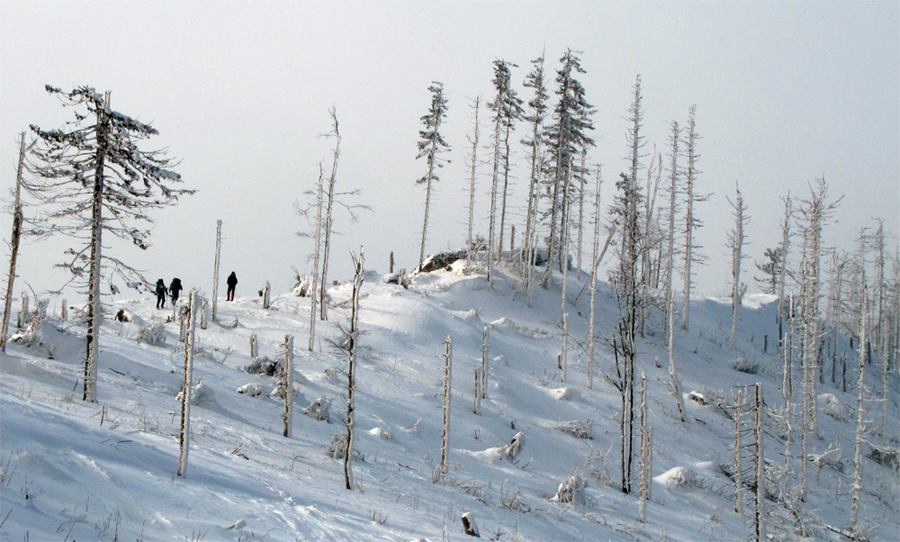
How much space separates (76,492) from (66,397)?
6.67 metres

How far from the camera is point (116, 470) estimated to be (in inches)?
346

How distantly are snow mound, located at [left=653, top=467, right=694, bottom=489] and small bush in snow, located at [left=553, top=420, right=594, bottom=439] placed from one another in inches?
126

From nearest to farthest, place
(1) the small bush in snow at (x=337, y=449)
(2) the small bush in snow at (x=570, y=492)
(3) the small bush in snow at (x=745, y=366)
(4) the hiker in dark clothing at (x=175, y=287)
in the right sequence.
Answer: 1. (1) the small bush in snow at (x=337, y=449)
2. (2) the small bush in snow at (x=570, y=492)
3. (4) the hiker in dark clothing at (x=175, y=287)
4. (3) the small bush in snow at (x=745, y=366)

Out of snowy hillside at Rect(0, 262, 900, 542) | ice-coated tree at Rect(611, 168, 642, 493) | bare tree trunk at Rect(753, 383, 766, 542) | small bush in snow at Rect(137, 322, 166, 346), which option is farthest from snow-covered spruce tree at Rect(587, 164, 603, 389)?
small bush in snow at Rect(137, 322, 166, 346)

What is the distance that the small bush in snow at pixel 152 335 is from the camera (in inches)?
899

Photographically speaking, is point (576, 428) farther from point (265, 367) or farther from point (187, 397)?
point (187, 397)

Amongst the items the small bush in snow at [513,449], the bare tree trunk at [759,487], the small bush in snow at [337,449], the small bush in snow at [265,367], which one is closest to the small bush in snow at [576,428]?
the small bush in snow at [513,449]

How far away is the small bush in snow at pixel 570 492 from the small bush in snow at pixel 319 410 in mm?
7025

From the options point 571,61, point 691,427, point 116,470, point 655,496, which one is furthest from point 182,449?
point 571,61

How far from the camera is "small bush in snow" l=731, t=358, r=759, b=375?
37438 millimetres

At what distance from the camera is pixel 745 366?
37438 millimetres

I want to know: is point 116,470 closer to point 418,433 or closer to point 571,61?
point 418,433

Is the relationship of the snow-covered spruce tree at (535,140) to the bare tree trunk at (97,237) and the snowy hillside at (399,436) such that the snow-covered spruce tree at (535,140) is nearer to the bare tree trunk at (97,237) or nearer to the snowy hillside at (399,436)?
the snowy hillside at (399,436)

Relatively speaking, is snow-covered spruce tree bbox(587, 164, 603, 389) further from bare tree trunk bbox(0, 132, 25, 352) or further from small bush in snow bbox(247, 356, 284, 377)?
bare tree trunk bbox(0, 132, 25, 352)
